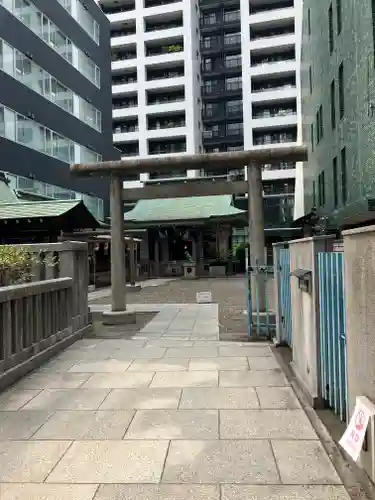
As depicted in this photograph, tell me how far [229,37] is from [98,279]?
45.2 meters

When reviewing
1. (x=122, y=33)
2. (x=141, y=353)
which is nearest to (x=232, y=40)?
(x=122, y=33)

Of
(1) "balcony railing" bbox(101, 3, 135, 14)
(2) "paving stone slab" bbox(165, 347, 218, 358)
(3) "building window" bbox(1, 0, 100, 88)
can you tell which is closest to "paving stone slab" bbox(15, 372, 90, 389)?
(2) "paving stone slab" bbox(165, 347, 218, 358)

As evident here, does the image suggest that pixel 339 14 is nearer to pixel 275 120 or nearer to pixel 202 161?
pixel 202 161

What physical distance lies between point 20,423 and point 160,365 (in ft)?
8.29

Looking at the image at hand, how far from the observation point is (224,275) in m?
30.9

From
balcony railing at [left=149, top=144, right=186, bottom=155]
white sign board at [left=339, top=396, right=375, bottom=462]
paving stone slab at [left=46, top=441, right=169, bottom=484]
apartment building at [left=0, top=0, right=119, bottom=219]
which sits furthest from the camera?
balcony railing at [left=149, top=144, right=186, bottom=155]

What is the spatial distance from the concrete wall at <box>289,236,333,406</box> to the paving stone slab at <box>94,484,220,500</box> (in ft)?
6.20

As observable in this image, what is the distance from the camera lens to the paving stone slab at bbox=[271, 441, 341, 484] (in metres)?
3.27

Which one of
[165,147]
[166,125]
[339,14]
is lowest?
[339,14]

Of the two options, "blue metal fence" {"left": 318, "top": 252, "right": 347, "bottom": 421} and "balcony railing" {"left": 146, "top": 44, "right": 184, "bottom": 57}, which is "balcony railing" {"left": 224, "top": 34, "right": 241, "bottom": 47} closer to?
"balcony railing" {"left": 146, "top": 44, "right": 184, "bottom": 57}

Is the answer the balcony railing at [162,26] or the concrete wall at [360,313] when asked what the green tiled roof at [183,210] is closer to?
the concrete wall at [360,313]

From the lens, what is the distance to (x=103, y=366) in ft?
21.9

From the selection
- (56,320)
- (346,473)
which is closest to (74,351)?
(56,320)

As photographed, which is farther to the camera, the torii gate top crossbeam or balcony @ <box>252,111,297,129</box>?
balcony @ <box>252,111,297,129</box>
